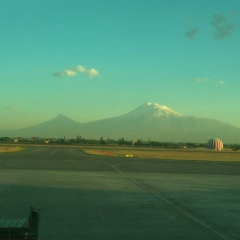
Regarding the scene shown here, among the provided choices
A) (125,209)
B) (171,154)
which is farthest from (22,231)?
(171,154)

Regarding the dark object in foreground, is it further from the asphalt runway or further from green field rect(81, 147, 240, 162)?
green field rect(81, 147, 240, 162)

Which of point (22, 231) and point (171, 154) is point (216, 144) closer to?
point (171, 154)

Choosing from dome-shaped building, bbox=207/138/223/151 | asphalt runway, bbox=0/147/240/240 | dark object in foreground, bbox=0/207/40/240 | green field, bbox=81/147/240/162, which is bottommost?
asphalt runway, bbox=0/147/240/240

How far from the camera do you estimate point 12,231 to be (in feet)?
26.9

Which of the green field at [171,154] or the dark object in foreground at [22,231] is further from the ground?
the green field at [171,154]

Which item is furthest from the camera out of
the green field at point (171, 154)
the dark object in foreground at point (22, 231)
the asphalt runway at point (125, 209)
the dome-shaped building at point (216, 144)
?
the dome-shaped building at point (216, 144)

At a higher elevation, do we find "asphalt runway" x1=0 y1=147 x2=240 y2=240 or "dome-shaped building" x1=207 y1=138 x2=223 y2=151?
"dome-shaped building" x1=207 y1=138 x2=223 y2=151

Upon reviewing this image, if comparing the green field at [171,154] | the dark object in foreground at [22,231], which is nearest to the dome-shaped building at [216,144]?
the green field at [171,154]

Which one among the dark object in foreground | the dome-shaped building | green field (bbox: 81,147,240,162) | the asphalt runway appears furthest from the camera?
the dome-shaped building

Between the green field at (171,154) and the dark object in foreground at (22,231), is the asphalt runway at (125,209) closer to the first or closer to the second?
the dark object in foreground at (22,231)

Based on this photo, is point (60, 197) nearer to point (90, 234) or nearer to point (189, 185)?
point (90, 234)

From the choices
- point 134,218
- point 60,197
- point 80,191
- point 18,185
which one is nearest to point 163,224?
point 134,218

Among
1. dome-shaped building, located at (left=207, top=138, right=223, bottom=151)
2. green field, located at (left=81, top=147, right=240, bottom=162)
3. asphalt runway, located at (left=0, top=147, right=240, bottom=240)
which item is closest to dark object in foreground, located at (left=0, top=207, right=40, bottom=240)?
asphalt runway, located at (left=0, top=147, right=240, bottom=240)

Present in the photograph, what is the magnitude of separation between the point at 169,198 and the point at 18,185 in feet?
25.9
